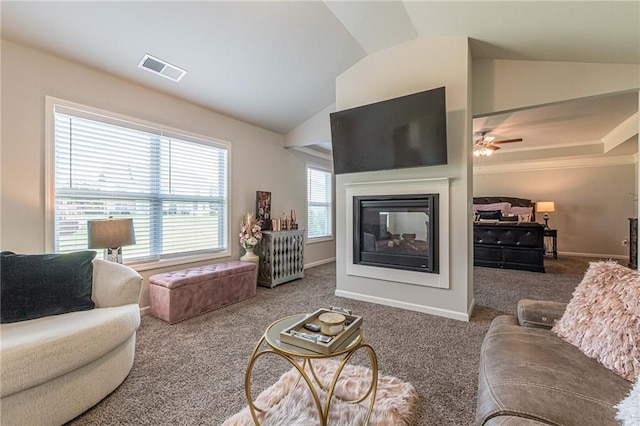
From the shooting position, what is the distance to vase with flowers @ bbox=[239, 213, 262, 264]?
4.13 meters

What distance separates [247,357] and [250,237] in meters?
2.15

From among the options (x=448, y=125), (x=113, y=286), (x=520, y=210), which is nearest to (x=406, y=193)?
(x=448, y=125)

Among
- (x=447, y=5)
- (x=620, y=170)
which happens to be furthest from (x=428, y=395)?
(x=620, y=170)

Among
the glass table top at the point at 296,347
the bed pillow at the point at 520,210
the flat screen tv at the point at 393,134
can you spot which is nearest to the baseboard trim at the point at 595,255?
the bed pillow at the point at 520,210

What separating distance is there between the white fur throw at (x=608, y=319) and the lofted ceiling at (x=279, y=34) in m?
2.05

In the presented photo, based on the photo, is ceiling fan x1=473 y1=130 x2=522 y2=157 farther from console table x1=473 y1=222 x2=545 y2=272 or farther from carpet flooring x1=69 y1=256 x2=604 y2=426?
carpet flooring x1=69 y1=256 x2=604 y2=426

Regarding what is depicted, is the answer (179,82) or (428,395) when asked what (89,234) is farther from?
(428,395)

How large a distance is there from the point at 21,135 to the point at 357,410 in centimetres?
335

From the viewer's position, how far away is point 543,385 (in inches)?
40.9

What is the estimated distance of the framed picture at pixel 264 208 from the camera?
4578mm

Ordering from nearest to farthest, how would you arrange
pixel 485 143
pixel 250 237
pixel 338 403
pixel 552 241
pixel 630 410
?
1. pixel 630 410
2. pixel 338 403
3. pixel 250 237
4. pixel 485 143
5. pixel 552 241

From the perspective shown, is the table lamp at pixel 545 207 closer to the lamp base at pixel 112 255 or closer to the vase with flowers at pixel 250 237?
the vase with flowers at pixel 250 237

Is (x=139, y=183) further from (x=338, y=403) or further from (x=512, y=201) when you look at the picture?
(x=512, y=201)

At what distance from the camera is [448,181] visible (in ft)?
9.94
